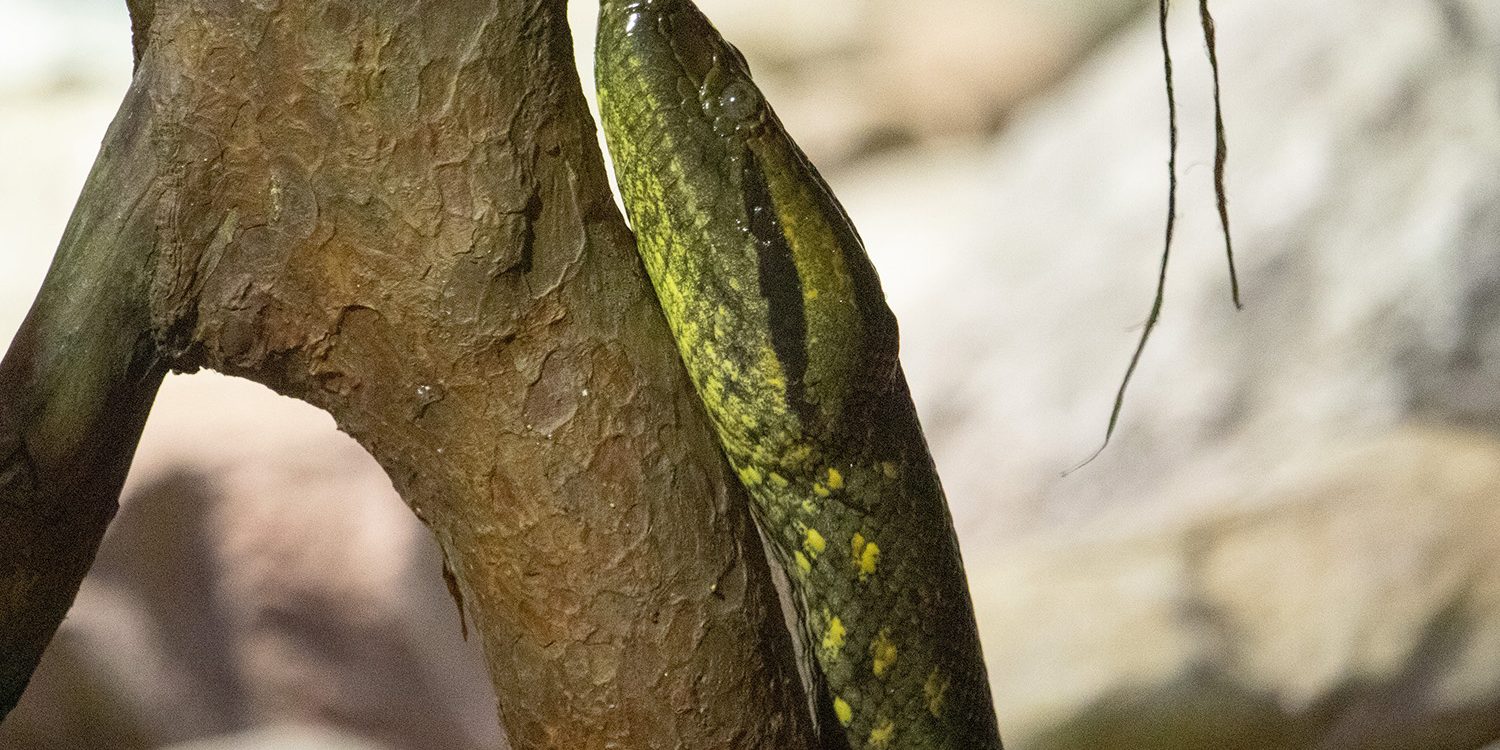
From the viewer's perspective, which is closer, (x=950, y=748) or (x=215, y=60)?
(x=215, y=60)

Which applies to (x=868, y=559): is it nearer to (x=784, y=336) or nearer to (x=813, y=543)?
(x=813, y=543)

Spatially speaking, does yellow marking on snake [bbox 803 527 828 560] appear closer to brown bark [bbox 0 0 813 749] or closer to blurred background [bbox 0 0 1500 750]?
brown bark [bbox 0 0 813 749]

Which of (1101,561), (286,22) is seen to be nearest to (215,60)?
(286,22)

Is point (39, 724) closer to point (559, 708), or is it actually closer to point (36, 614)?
point (36, 614)

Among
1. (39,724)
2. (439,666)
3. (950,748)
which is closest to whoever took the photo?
(950,748)

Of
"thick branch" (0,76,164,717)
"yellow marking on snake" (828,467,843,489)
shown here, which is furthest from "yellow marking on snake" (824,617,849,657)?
"thick branch" (0,76,164,717)

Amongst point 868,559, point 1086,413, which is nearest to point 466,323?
point 868,559
